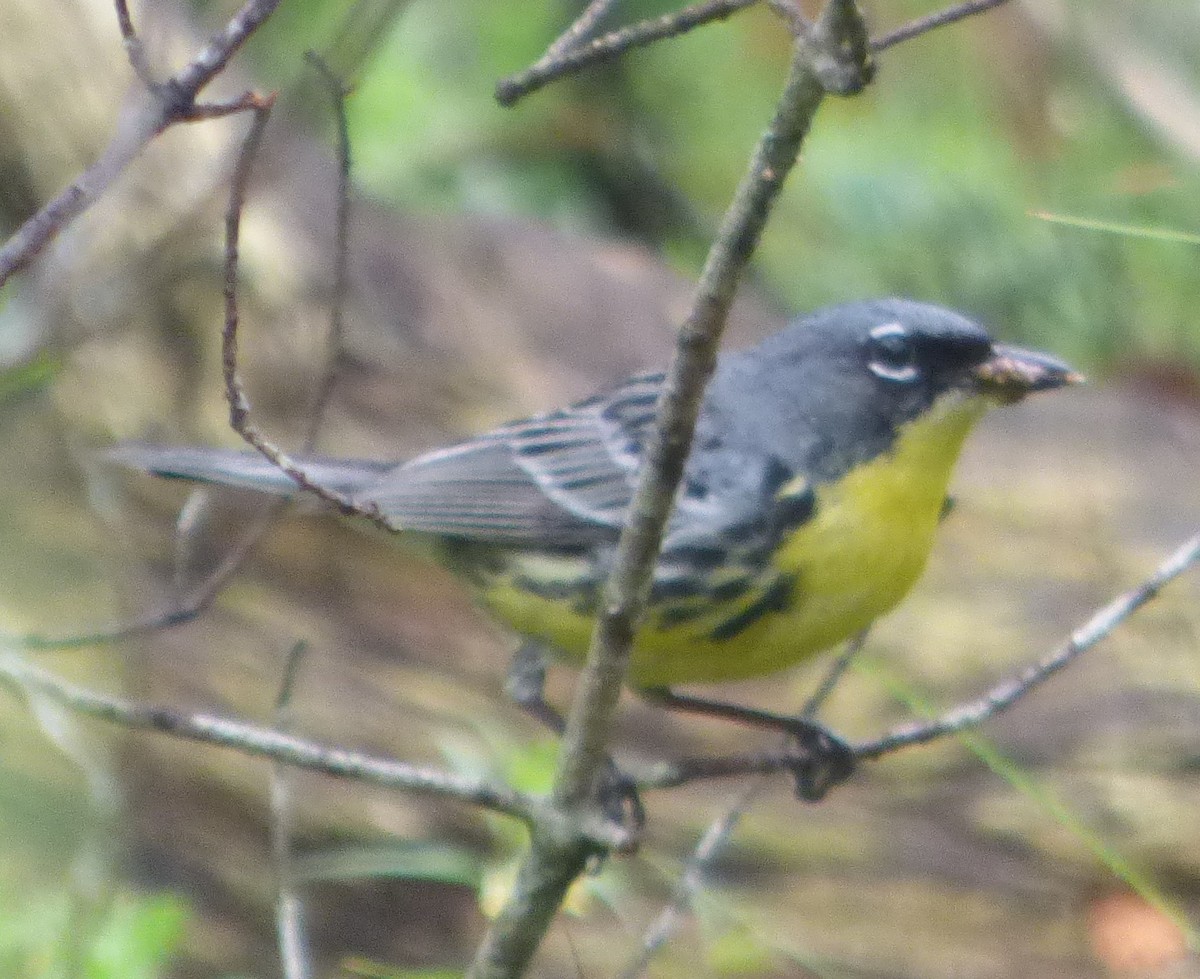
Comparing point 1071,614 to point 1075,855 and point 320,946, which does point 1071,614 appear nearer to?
point 1075,855

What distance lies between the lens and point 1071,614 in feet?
15.4

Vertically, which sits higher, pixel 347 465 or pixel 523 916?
pixel 523 916

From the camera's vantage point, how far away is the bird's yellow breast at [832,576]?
2.96m

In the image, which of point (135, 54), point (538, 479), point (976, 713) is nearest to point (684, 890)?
point (976, 713)

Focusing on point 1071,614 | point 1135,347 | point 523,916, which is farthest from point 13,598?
point 1135,347

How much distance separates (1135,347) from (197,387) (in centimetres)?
329

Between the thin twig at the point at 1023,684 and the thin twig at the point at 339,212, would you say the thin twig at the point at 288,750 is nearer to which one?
the thin twig at the point at 1023,684

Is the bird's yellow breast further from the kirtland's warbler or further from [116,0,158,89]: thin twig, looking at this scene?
[116,0,158,89]: thin twig

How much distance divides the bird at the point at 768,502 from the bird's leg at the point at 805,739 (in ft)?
0.04

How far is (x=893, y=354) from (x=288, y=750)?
1.51m

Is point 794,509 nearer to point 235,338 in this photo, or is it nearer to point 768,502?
point 768,502

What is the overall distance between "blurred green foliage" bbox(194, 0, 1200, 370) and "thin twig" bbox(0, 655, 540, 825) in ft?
11.6

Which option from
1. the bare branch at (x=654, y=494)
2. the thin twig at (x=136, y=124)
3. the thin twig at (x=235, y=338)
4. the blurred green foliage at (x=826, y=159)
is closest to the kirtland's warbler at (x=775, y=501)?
the bare branch at (x=654, y=494)

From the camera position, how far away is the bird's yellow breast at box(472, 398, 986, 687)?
2.96 m
